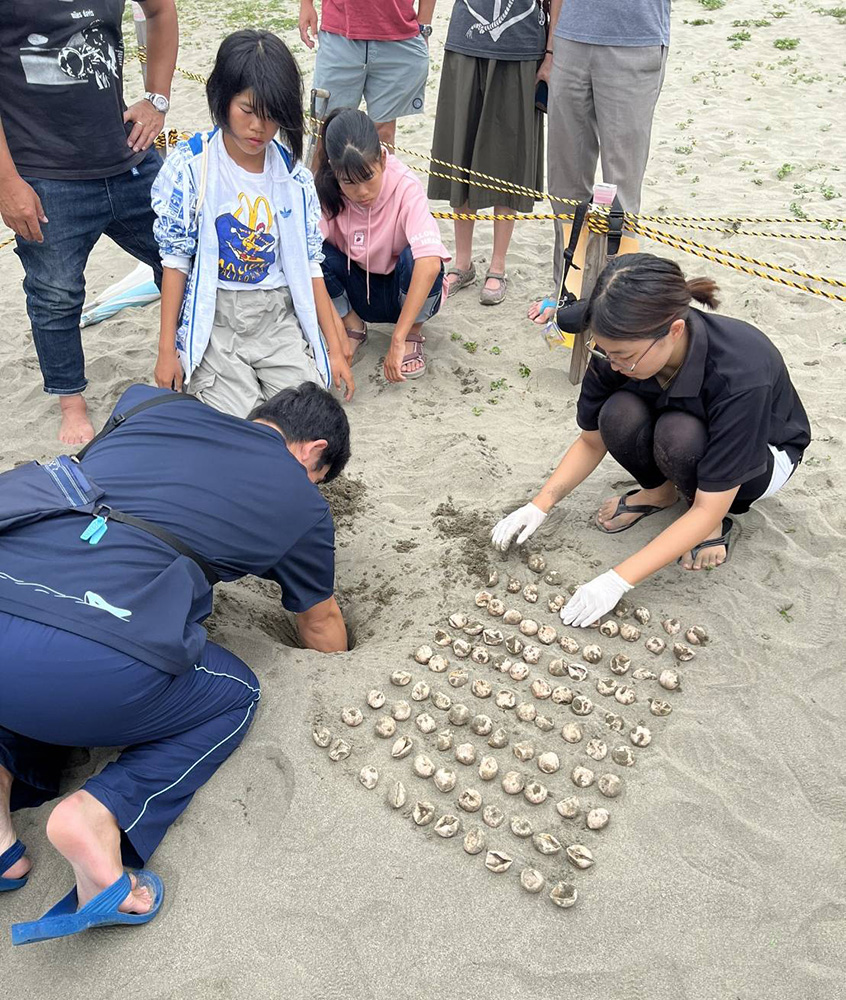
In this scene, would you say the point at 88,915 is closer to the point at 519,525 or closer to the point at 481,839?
the point at 481,839

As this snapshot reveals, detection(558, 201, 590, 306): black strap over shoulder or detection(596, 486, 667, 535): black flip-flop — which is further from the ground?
detection(558, 201, 590, 306): black strap over shoulder

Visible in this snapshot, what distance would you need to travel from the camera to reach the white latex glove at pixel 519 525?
114 inches

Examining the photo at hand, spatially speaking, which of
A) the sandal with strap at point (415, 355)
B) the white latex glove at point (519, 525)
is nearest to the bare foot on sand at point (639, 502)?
the white latex glove at point (519, 525)

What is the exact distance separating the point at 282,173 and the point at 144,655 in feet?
6.64

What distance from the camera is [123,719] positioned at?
6.43ft

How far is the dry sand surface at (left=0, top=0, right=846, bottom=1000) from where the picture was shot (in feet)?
6.28

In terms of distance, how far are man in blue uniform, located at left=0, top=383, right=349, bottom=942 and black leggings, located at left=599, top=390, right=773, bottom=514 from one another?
0.93 metres

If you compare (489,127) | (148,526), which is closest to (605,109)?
(489,127)

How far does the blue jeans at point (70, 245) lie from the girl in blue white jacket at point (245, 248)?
32 centimetres

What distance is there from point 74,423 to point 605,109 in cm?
263

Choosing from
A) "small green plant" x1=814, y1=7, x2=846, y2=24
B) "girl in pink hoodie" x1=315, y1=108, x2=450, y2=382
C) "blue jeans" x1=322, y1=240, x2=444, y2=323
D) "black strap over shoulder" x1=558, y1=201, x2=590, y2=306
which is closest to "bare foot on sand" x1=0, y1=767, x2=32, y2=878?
"girl in pink hoodie" x1=315, y1=108, x2=450, y2=382

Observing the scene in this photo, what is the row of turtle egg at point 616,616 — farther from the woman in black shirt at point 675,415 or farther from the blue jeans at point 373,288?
the blue jeans at point 373,288

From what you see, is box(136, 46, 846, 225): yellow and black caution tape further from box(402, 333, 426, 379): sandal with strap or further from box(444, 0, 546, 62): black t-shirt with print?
box(402, 333, 426, 379): sandal with strap

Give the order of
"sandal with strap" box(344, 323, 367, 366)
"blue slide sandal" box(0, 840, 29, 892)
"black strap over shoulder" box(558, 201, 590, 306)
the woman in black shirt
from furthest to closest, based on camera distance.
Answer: "sandal with strap" box(344, 323, 367, 366) < "black strap over shoulder" box(558, 201, 590, 306) < the woman in black shirt < "blue slide sandal" box(0, 840, 29, 892)
